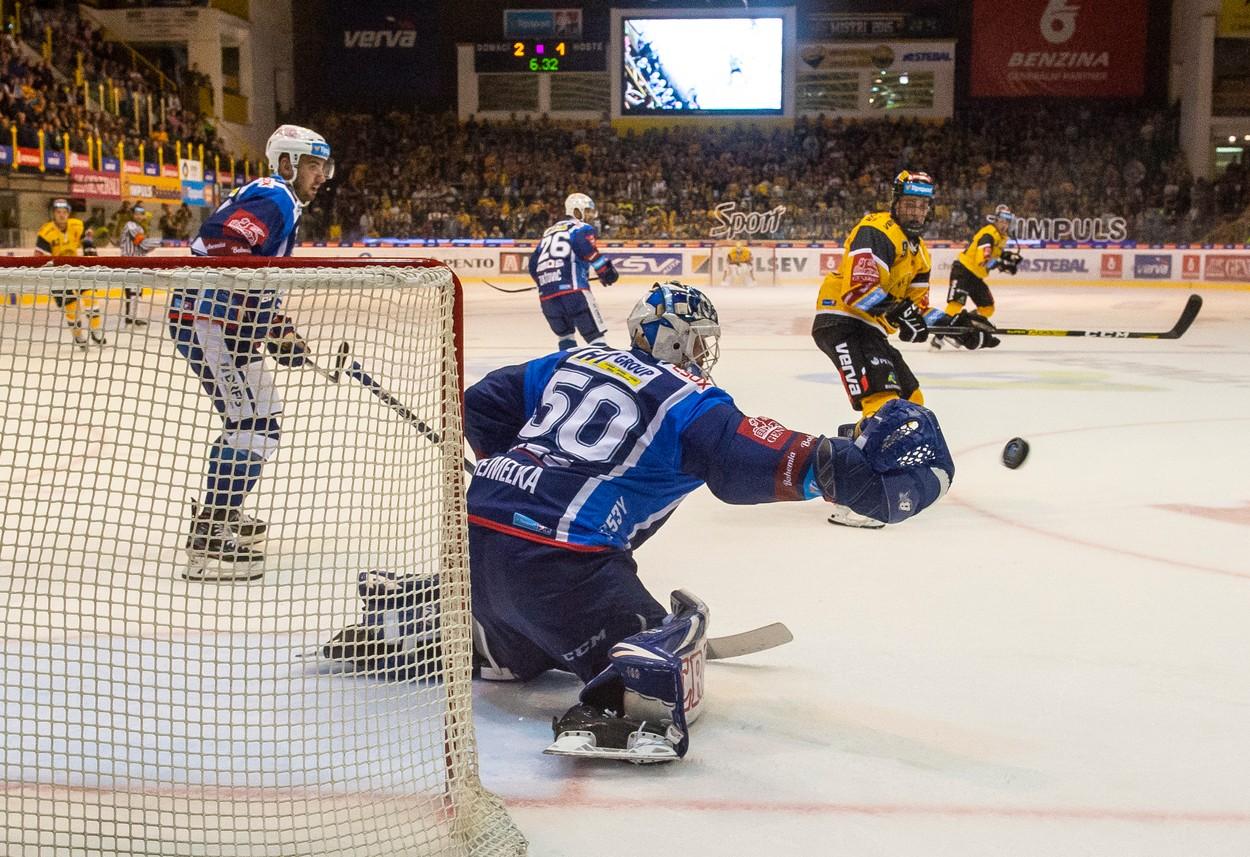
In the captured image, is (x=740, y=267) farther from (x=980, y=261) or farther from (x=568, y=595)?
(x=568, y=595)

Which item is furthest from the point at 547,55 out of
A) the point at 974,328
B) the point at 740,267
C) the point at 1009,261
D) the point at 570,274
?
the point at 974,328

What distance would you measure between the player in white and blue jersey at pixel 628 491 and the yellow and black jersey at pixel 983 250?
8018 mm

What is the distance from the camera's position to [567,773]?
2318mm

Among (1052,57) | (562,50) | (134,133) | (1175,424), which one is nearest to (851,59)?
(1052,57)

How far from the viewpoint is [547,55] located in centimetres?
2644

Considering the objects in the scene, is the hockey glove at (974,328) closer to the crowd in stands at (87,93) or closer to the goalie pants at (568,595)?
the goalie pants at (568,595)

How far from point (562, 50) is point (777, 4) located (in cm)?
438

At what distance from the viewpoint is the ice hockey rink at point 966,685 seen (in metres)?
2.12

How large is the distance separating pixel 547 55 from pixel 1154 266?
1327 cm

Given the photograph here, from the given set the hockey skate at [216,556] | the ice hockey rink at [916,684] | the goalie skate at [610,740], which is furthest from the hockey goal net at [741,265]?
the goalie skate at [610,740]

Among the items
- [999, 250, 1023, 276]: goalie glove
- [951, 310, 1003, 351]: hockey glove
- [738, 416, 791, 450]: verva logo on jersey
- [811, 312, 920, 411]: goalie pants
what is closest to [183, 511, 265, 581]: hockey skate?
[738, 416, 791, 450]: verva logo on jersey

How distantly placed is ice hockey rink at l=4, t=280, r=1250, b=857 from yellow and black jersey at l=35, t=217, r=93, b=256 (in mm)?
5460

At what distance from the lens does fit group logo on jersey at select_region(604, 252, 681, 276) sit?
738 inches

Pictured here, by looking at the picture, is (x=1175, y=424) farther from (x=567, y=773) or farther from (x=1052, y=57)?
(x=1052, y=57)
